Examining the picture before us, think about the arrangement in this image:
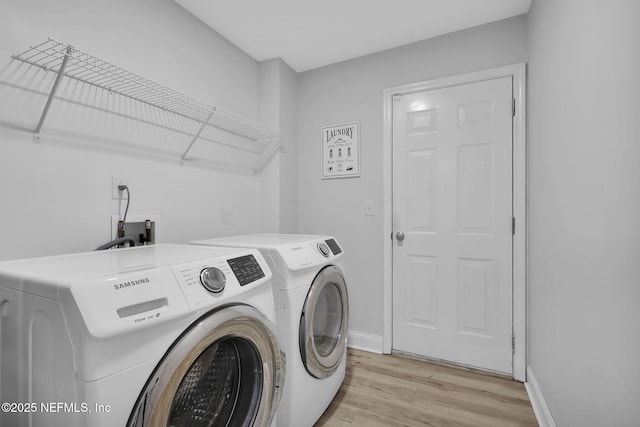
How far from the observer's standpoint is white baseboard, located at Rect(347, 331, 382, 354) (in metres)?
2.46

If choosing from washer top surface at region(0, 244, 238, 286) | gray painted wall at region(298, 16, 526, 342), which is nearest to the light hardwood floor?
gray painted wall at region(298, 16, 526, 342)

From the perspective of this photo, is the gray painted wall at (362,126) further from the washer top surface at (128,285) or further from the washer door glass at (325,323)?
the washer top surface at (128,285)

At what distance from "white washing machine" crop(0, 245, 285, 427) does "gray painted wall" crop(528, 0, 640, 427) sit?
3.51ft

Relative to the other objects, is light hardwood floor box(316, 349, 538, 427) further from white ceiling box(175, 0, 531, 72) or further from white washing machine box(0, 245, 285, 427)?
white ceiling box(175, 0, 531, 72)

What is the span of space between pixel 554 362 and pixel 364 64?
2322mm

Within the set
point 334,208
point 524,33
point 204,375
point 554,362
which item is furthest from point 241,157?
point 554,362

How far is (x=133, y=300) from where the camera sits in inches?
29.8

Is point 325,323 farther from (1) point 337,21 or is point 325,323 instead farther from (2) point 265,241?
(1) point 337,21

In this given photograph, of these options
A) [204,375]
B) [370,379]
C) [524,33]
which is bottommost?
[370,379]

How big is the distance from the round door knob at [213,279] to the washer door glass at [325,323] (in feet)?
1.83

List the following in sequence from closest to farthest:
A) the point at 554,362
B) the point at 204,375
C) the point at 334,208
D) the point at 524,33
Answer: the point at 204,375
the point at 554,362
the point at 524,33
the point at 334,208

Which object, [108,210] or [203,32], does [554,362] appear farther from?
[203,32]

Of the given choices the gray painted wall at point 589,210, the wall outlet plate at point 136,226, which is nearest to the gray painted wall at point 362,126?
the gray painted wall at point 589,210

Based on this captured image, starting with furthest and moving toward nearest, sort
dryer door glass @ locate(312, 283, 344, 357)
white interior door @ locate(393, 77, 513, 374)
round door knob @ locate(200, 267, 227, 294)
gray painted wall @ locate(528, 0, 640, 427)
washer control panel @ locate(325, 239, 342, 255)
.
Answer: white interior door @ locate(393, 77, 513, 374)
washer control panel @ locate(325, 239, 342, 255)
dryer door glass @ locate(312, 283, 344, 357)
round door knob @ locate(200, 267, 227, 294)
gray painted wall @ locate(528, 0, 640, 427)
